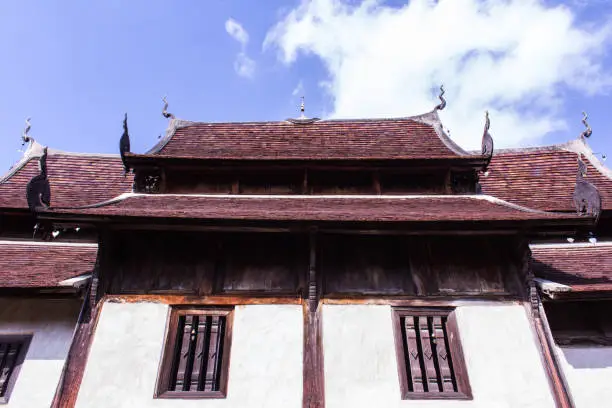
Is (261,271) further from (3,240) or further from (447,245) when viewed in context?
(3,240)

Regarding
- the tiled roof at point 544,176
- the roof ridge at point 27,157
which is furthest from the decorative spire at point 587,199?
the roof ridge at point 27,157

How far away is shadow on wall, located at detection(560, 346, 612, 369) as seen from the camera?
639 centimetres

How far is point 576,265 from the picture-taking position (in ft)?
24.8

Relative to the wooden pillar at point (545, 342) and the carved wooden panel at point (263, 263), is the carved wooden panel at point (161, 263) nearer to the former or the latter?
the carved wooden panel at point (263, 263)

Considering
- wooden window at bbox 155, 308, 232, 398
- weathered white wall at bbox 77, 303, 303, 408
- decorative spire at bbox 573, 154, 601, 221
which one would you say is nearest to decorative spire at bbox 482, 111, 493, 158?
decorative spire at bbox 573, 154, 601, 221

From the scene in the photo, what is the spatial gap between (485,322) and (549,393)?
118 cm

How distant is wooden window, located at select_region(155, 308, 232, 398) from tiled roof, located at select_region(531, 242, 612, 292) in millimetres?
5236

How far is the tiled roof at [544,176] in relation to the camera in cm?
948

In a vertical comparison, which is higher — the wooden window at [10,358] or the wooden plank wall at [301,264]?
the wooden plank wall at [301,264]

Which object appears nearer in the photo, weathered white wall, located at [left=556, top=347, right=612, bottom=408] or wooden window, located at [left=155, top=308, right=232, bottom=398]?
wooden window, located at [left=155, top=308, right=232, bottom=398]

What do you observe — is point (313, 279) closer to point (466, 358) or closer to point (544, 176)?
point (466, 358)

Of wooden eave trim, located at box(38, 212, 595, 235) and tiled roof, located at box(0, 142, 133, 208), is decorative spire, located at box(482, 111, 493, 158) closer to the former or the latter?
wooden eave trim, located at box(38, 212, 595, 235)

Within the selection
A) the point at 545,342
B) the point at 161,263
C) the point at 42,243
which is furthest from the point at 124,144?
the point at 545,342

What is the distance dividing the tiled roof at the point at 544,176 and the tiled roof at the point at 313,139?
1.72 metres
